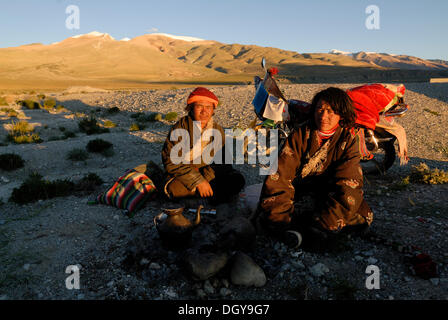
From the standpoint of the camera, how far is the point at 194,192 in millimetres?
3777

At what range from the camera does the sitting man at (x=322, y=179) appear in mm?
2830

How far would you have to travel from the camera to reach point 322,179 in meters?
3.23

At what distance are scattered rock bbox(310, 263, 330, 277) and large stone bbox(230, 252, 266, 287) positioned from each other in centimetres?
46

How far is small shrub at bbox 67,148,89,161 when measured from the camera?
6.28 meters

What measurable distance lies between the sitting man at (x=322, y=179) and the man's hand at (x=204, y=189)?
2.50 ft

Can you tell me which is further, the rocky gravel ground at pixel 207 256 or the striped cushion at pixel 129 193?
the striped cushion at pixel 129 193

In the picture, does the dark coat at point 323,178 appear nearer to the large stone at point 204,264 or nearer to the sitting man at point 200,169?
the large stone at point 204,264

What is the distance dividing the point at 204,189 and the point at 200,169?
391 millimetres

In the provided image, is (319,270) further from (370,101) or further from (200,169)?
(370,101)

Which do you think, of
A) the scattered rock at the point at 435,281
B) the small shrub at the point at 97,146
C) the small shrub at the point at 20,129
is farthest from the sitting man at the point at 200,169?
the small shrub at the point at 20,129

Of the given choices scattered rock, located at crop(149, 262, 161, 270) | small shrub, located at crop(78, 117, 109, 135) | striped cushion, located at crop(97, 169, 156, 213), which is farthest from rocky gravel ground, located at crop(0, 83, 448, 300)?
small shrub, located at crop(78, 117, 109, 135)

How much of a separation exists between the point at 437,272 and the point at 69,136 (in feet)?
29.9
